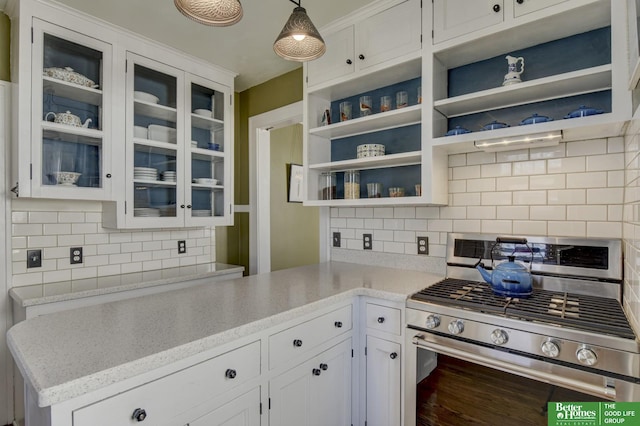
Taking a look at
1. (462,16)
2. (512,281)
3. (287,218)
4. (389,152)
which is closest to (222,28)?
(389,152)

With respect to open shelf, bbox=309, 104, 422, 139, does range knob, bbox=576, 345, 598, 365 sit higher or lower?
lower

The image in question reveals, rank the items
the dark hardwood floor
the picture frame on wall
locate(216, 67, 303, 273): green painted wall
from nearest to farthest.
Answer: the dark hardwood floor, locate(216, 67, 303, 273): green painted wall, the picture frame on wall

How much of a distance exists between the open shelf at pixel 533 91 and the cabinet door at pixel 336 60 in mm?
694

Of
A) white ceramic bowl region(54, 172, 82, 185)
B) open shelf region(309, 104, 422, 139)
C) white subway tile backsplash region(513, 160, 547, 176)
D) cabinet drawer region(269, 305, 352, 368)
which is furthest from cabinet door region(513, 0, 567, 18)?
white ceramic bowl region(54, 172, 82, 185)

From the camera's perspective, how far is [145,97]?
7.75 feet

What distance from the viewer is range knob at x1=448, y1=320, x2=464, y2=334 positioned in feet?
4.51

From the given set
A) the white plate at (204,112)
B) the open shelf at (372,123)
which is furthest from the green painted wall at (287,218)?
the white plate at (204,112)

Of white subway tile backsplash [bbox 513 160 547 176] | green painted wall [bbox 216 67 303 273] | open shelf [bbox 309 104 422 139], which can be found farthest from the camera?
green painted wall [bbox 216 67 303 273]

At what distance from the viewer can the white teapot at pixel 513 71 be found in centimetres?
162

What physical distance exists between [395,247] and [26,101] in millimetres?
2322

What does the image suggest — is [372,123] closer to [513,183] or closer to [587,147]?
[513,183]

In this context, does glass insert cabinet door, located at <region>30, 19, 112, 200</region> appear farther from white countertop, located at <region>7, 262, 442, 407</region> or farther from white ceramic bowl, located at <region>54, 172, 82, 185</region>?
white countertop, located at <region>7, 262, 442, 407</region>

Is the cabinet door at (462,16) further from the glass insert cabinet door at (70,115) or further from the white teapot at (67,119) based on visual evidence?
the white teapot at (67,119)

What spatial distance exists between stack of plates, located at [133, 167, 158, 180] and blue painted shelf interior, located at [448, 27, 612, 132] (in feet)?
6.65
